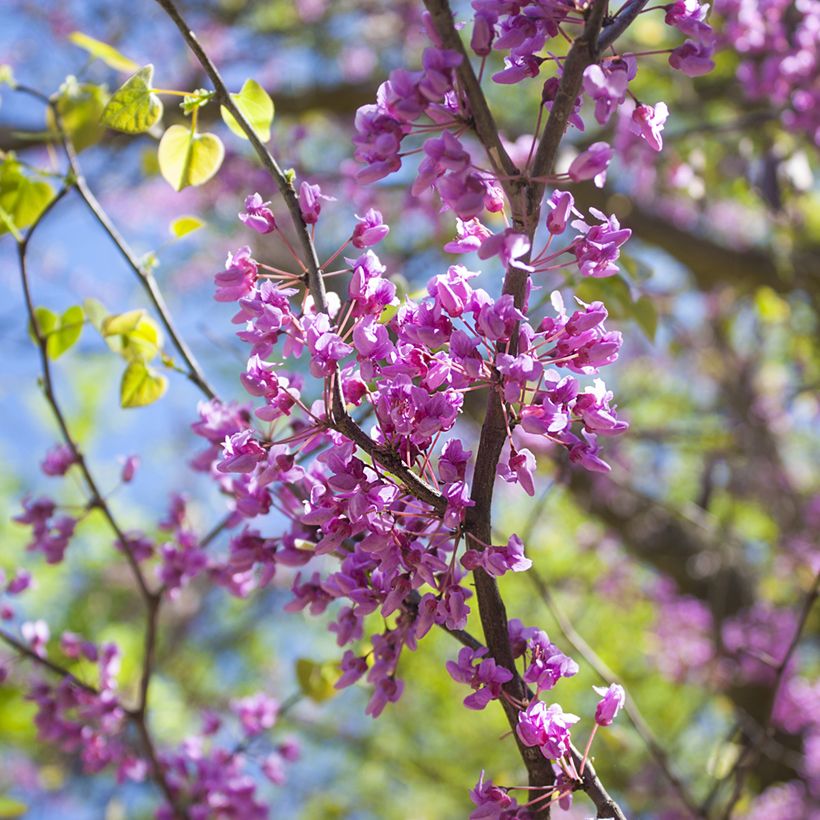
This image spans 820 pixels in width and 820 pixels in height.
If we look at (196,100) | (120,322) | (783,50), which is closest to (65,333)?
(120,322)

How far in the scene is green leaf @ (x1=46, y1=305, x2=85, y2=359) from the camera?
125 centimetres

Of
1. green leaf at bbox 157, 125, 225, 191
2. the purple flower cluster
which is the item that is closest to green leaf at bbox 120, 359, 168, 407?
green leaf at bbox 157, 125, 225, 191

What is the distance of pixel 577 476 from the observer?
148 inches

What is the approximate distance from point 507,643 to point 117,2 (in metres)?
4.98

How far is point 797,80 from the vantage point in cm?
201

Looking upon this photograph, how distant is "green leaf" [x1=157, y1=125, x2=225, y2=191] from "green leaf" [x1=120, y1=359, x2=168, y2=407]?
26 cm

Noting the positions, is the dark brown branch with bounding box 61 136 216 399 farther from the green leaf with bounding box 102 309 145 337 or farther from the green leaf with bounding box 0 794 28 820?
the green leaf with bounding box 0 794 28 820

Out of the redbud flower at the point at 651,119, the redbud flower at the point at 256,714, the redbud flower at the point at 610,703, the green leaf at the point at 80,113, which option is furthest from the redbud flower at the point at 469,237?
the redbud flower at the point at 256,714

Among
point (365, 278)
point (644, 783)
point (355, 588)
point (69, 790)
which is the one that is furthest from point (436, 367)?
point (69, 790)

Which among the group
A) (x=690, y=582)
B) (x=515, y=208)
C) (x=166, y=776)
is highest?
(x=690, y=582)

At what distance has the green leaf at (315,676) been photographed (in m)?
1.32

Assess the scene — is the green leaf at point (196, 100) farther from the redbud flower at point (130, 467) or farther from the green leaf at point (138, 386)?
the redbud flower at point (130, 467)

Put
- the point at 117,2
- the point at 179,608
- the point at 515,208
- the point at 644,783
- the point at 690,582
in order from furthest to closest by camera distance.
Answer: the point at 179,608 → the point at 117,2 → the point at 690,582 → the point at 644,783 → the point at 515,208

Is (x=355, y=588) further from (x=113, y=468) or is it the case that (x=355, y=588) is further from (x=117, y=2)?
(x=113, y=468)
